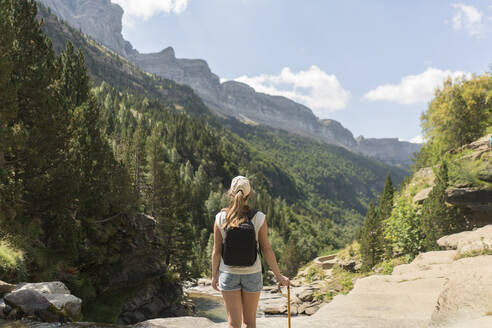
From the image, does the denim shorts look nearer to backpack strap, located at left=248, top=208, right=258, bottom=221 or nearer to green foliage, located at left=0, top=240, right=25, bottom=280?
backpack strap, located at left=248, top=208, right=258, bottom=221

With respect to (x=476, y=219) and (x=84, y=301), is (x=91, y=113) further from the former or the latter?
(x=476, y=219)

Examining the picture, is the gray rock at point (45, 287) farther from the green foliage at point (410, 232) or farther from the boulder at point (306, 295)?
the boulder at point (306, 295)

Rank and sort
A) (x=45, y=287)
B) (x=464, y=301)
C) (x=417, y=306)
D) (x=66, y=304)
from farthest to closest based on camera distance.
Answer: (x=45, y=287) < (x=417, y=306) < (x=66, y=304) < (x=464, y=301)

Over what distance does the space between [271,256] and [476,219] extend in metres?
28.1

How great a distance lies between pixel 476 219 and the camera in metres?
24.6

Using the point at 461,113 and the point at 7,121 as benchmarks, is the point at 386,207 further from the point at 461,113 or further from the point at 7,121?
the point at 7,121

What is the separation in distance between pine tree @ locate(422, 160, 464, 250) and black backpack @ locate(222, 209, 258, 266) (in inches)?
1108

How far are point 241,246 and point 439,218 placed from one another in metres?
28.5

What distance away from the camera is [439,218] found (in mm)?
26297

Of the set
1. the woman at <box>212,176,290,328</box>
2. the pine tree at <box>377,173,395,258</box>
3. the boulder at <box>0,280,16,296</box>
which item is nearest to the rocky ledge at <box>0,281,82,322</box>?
the boulder at <box>0,280,16,296</box>

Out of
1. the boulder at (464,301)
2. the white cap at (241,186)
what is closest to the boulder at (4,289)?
the white cap at (241,186)

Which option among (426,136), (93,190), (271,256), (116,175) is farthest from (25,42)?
(426,136)

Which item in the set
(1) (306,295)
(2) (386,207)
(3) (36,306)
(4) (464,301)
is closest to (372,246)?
(2) (386,207)

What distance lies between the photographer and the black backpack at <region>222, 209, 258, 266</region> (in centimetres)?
444
